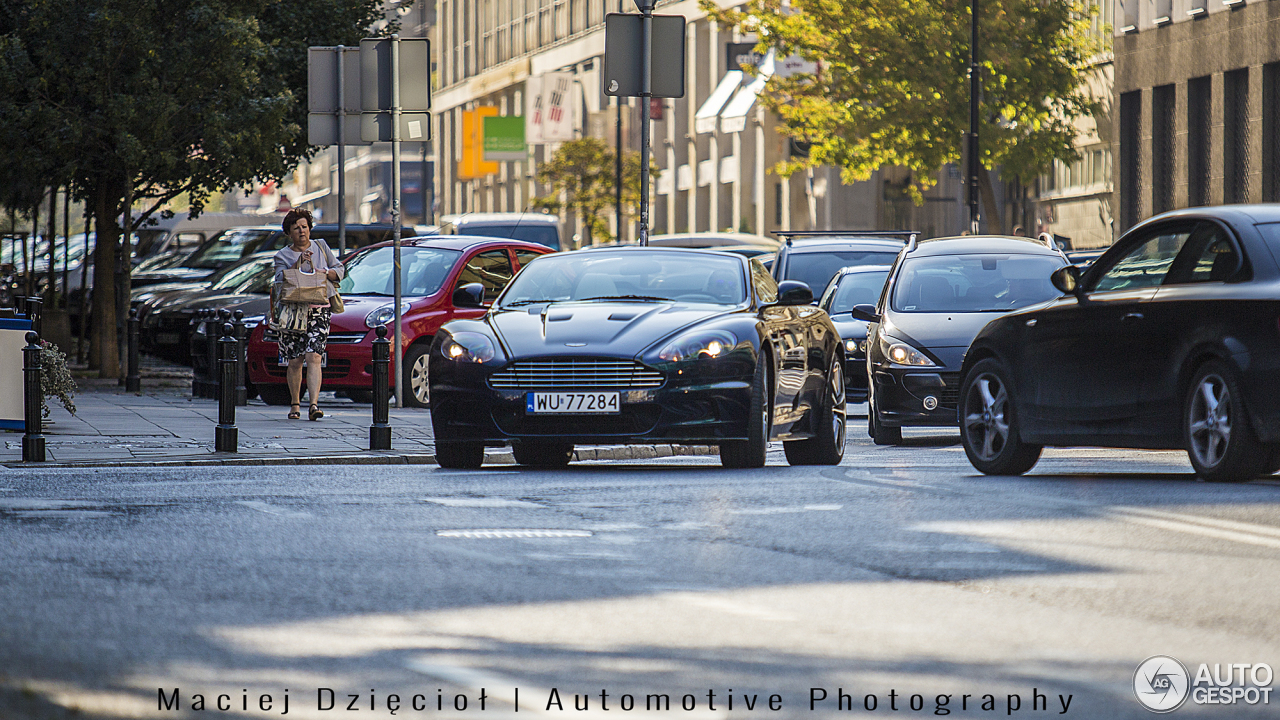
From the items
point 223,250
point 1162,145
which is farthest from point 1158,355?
point 1162,145

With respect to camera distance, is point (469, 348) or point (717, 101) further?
point (717, 101)

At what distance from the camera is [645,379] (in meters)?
12.4

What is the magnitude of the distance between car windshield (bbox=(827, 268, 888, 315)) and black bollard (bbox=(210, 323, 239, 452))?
25.1 feet

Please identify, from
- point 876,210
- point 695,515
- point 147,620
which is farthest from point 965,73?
point 147,620

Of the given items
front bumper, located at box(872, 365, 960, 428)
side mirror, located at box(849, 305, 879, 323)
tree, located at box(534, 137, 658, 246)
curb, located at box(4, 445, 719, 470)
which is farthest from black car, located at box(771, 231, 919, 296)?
tree, located at box(534, 137, 658, 246)

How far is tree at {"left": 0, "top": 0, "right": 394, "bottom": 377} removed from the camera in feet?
75.6

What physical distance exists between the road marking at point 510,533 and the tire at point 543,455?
415 centimetres

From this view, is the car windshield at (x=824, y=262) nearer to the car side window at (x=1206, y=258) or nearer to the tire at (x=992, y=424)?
the tire at (x=992, y=424)

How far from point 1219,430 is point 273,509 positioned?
15.0 feet

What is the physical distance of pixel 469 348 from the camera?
12.7 metres

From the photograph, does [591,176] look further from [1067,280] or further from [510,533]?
[510,533]

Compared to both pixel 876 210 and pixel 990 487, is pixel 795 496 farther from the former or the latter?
pixel 876 210

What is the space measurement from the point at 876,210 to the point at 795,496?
52.2 m

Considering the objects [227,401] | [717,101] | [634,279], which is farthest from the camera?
[717,101]
